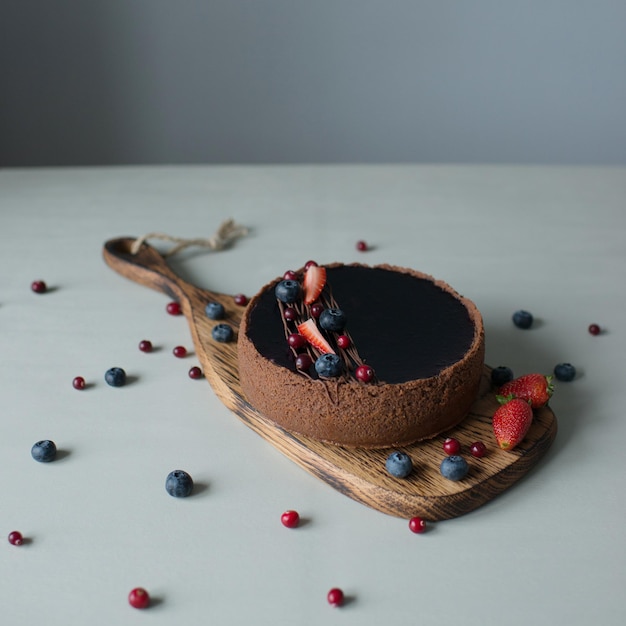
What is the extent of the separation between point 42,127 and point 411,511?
369cm

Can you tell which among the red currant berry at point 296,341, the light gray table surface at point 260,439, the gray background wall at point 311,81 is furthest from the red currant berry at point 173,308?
the gray background wall at point 311,81

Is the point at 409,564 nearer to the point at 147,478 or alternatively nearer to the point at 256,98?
the point at 147,478

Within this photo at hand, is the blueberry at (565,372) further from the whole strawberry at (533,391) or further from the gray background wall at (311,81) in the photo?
the gray background wall at (311,81)

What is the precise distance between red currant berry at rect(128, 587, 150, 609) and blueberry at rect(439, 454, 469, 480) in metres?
0.66

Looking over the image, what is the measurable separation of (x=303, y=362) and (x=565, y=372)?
2.52ft

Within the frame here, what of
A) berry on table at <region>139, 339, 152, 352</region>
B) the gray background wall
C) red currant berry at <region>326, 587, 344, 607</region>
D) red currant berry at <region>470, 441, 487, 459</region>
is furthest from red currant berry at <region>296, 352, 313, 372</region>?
the gray background wall

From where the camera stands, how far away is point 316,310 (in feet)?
6.95

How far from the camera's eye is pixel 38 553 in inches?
68.6

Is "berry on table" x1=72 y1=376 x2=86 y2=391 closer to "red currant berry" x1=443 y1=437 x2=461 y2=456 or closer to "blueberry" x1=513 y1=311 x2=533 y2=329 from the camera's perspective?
"red currant berry" x1=443 y1=437 x2=461 y2=456

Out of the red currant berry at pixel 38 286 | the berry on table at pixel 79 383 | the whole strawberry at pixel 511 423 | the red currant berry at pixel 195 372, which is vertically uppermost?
the whole strawberry at pixel 511 423

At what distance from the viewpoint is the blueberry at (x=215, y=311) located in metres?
2.44

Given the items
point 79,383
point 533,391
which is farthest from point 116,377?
point 533,391

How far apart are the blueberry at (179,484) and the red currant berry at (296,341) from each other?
1.26 feet

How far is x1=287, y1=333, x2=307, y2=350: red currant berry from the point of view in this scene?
2.01 meters
